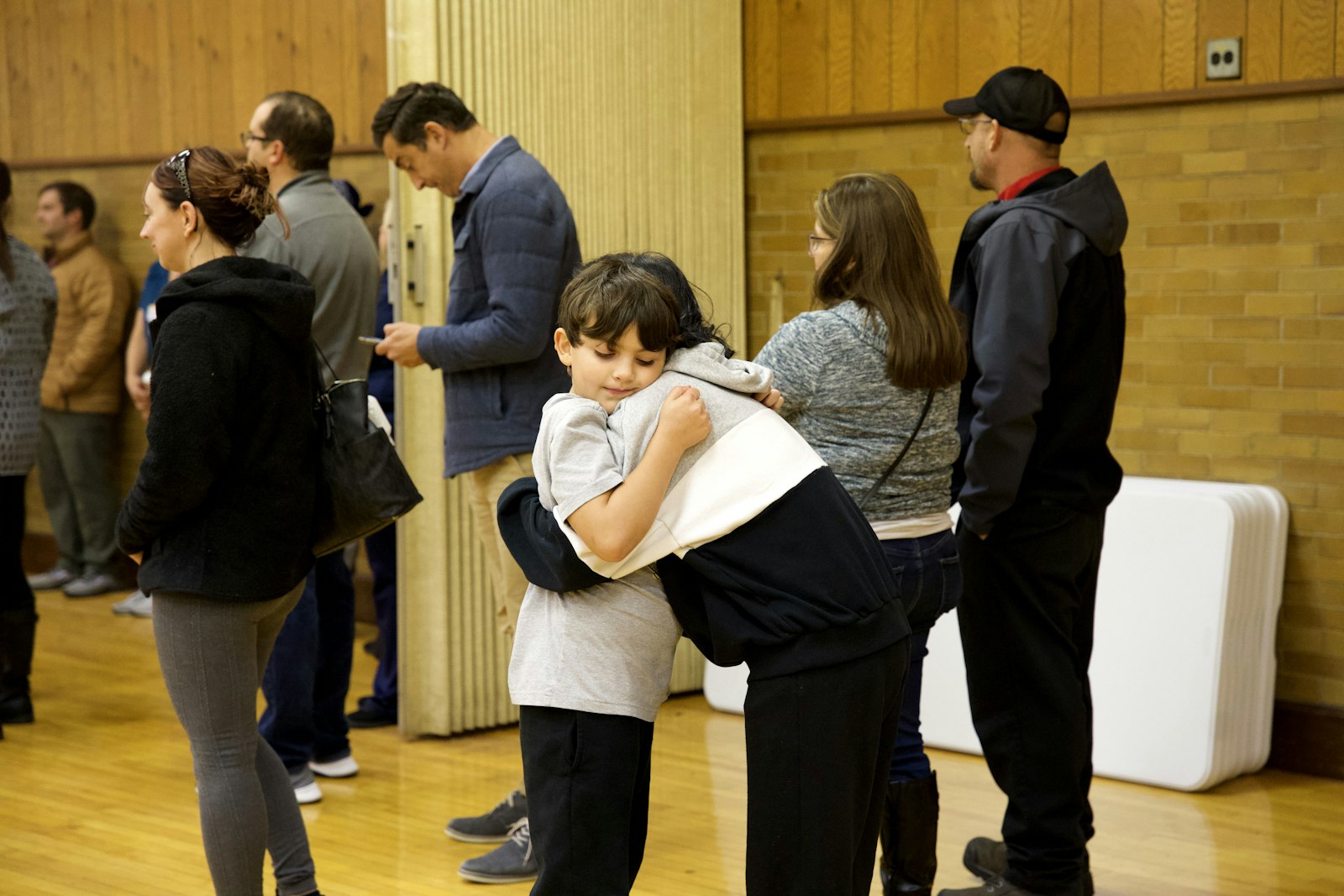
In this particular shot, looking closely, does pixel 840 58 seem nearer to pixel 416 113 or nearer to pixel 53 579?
pixel 416 113

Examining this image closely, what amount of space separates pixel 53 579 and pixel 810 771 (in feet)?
19.2

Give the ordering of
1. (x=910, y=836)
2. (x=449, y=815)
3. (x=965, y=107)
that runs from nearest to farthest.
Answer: (x=910, y=836) < (x=965, y=107) < (x=449, y=815)

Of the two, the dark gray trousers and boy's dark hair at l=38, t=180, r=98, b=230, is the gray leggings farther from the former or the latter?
boy's dark hair at l=38, t=180, r=98, b=230

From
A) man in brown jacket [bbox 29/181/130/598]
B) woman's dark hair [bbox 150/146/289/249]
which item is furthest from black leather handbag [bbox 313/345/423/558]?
man in brown jacket [bbox 29/181/130/598]

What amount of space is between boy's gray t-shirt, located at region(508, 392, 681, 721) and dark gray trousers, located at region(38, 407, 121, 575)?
535cm

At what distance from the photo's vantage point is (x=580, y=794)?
6.45 feet

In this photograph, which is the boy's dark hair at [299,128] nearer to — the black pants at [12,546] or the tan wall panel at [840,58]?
the black pants at [12,546]

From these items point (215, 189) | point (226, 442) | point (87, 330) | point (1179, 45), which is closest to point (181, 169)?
point (215, 189)

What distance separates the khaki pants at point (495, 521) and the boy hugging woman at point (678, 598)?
57.8 inches

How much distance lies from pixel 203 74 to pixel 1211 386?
461 centimetres

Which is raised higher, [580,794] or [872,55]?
[872,55]

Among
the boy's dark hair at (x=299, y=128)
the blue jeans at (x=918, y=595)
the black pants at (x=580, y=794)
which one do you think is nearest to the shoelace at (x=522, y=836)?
the blue jeans at (x=918, y=595)

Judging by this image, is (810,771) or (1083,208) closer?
(810,771)

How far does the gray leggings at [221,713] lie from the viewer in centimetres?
247
